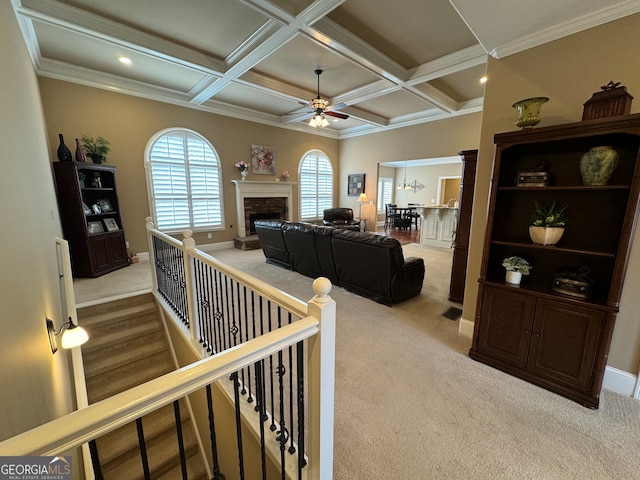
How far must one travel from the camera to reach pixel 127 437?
8.48ft

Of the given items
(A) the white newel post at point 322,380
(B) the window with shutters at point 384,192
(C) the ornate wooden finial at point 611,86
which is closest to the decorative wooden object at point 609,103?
(C) the ornate wooden finial at point 611,86

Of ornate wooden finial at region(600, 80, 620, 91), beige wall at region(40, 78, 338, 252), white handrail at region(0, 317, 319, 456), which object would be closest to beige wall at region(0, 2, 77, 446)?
white handrail at region(0, 317, 319, 456)

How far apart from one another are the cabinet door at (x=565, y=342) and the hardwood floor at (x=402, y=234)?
5729mm

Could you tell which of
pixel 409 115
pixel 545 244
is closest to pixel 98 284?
pixel 545 244

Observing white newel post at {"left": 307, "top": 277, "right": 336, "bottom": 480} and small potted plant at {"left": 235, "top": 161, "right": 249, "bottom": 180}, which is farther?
small potted plant at {"left": 235, "top": 161, "right": 249, "bottom": 180}

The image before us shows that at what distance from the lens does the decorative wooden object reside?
1.69 m

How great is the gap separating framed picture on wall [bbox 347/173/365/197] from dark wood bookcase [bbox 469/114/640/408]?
605cm

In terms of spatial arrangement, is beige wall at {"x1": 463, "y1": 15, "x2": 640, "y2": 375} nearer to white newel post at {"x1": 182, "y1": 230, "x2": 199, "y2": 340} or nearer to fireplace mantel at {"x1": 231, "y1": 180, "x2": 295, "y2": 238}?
white newel post at {"x1": 182, "y1": 230, "x2": 199, "y2": 340}

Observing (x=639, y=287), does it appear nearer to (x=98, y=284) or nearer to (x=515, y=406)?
(x=515, y=406)

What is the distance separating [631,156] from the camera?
73.6 inches

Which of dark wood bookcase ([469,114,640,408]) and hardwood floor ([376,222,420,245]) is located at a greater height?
dark wood bookcase ([469,114,640,408])

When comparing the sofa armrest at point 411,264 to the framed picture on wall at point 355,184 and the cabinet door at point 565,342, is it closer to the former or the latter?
the cabinet door at point 565,342

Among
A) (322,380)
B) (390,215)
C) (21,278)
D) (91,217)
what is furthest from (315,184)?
(322,380)

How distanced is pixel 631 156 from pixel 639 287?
95 cm
